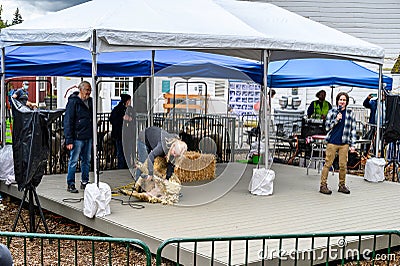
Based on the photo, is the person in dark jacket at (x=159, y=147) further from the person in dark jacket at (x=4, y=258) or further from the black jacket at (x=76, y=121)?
→ the person in dark jacket at (x=4, y=258)

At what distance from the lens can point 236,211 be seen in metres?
7.47

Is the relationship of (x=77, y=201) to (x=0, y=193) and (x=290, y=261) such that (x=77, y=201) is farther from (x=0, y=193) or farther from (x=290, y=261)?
(x=290, y=261)

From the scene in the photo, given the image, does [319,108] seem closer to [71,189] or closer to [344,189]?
[344,189]

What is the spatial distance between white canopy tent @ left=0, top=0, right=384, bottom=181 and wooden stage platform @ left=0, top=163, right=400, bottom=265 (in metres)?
0.92

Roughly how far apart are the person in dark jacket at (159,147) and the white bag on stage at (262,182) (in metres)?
1.44

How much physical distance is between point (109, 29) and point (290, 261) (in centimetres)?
352

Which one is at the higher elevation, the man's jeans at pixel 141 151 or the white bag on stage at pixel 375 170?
the man's jeans at pixel 141 151

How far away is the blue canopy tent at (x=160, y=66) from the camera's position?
11.9 meters

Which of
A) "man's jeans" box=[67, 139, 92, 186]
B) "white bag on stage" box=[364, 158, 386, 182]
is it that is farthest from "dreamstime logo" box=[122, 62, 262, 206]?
"white bag on stage" box=[364, 158, 386, 182]

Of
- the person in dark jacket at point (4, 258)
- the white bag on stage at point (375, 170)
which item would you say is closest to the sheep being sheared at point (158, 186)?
the white bag on stage at point (375, 170)

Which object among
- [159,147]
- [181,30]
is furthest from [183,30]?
[159,147]

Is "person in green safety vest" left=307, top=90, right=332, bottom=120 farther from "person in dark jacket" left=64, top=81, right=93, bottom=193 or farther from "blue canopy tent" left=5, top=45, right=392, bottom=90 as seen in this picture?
"person in dark jacket" left=64, top=81, right=93, bottom=193

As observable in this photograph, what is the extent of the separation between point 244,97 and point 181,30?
259cm

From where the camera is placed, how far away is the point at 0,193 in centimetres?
970
